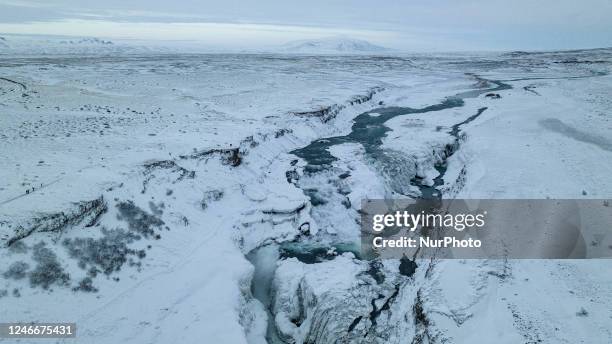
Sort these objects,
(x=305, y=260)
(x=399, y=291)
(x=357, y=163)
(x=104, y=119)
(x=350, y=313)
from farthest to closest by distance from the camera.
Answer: (x=104, y=119) < (x=357, y=163) < (x=305, y=260) < (x=399, y=291) < (x=350, y=313)

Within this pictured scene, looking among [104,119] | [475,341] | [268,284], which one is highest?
[104,119]

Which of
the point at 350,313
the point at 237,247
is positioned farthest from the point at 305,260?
the point at 350,313

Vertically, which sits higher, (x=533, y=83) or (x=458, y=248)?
(x=533, y=83)

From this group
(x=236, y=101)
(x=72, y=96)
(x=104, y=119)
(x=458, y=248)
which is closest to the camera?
(x=458, y=248)

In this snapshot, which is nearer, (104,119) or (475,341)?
(475,341)

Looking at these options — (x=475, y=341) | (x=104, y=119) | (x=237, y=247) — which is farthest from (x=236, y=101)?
(x=475, y=341)

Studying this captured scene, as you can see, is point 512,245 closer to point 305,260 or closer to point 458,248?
point 458,248

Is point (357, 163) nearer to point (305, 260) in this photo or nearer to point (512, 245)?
point (305, 260)
